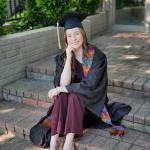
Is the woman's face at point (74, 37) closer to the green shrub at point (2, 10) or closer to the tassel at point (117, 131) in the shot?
the tassel at point (117, 131)

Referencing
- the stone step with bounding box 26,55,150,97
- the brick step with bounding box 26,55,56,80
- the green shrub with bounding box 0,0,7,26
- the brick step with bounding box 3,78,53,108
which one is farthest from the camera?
the brick step with bounding box 26,55,56,80

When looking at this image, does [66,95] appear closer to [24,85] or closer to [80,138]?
[80,138]

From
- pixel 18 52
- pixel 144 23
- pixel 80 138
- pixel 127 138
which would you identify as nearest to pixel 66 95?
pixel 80 138

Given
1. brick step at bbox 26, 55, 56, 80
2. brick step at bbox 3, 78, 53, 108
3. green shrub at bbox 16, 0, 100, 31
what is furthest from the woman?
green shrub at bbox 16, 0, 100, 31

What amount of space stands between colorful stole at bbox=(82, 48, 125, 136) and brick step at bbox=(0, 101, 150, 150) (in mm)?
77

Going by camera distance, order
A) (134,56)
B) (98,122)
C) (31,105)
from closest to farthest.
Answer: (98,122)
(31,105)
(134,56)

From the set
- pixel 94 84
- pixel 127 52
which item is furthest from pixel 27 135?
pixel 127 52

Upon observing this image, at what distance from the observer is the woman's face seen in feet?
11.5

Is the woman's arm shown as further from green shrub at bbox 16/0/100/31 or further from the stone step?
green shrub at bbox 16/0/100/31

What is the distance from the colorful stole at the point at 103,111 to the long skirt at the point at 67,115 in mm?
317

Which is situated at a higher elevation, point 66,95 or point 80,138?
point 66,95

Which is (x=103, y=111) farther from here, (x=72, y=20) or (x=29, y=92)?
(x=29, y=92)

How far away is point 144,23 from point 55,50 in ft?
9.61

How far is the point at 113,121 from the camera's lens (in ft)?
12.5
